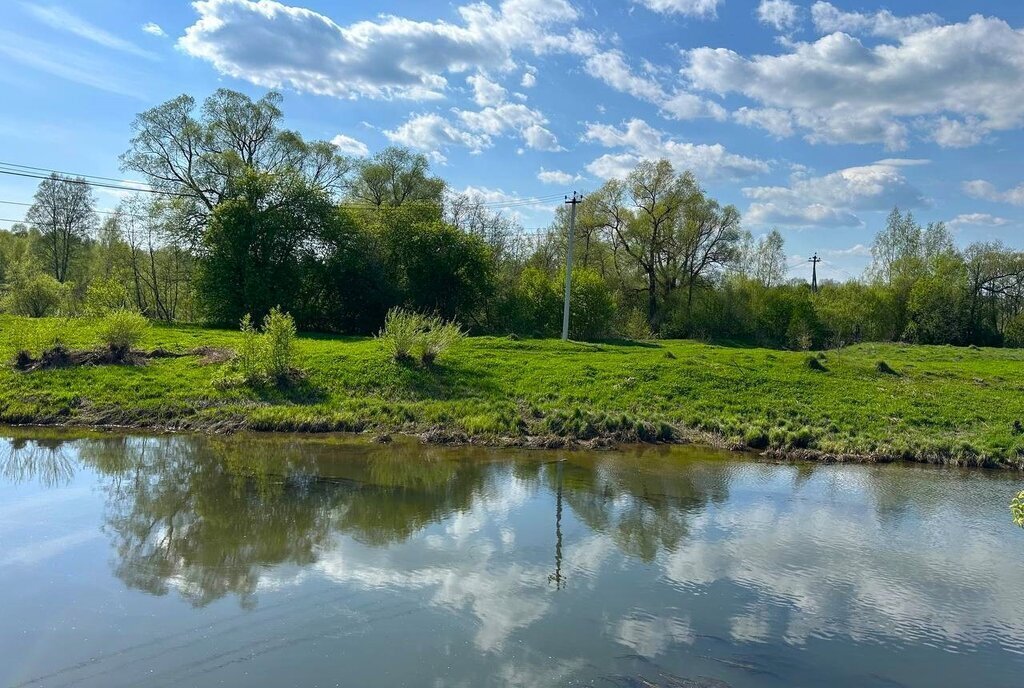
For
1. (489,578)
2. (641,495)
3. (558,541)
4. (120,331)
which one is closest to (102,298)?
(120,331)

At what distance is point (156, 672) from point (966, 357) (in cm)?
4181

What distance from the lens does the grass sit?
18906mm

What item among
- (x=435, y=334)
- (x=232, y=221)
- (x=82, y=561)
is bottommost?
(x=82, y=561)

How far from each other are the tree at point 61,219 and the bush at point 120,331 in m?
32.0

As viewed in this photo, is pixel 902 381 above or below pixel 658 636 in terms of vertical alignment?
above

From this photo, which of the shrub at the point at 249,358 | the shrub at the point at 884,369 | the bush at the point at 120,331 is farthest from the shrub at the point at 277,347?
the shrub at the point at 884,369

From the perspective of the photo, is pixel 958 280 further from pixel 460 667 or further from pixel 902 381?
pixel 460 667

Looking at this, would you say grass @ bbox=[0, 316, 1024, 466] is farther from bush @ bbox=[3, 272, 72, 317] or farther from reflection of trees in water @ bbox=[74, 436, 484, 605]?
bush @ bbox=[3, 272, 72, 317]

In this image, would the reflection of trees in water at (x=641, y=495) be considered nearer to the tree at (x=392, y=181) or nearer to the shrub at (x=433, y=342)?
the shrub at (x=433, y=342)

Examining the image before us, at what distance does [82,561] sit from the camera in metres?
9.29

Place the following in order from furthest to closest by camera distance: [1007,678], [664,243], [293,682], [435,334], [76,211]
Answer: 1. [664,243]
2. [76,211]
3. [435,334]
4. [1007,678]
5. [293,682]

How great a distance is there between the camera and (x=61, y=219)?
48.2 meters

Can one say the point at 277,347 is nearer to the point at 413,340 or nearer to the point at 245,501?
the point at 413,340

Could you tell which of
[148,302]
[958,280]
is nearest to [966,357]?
[958,280]
